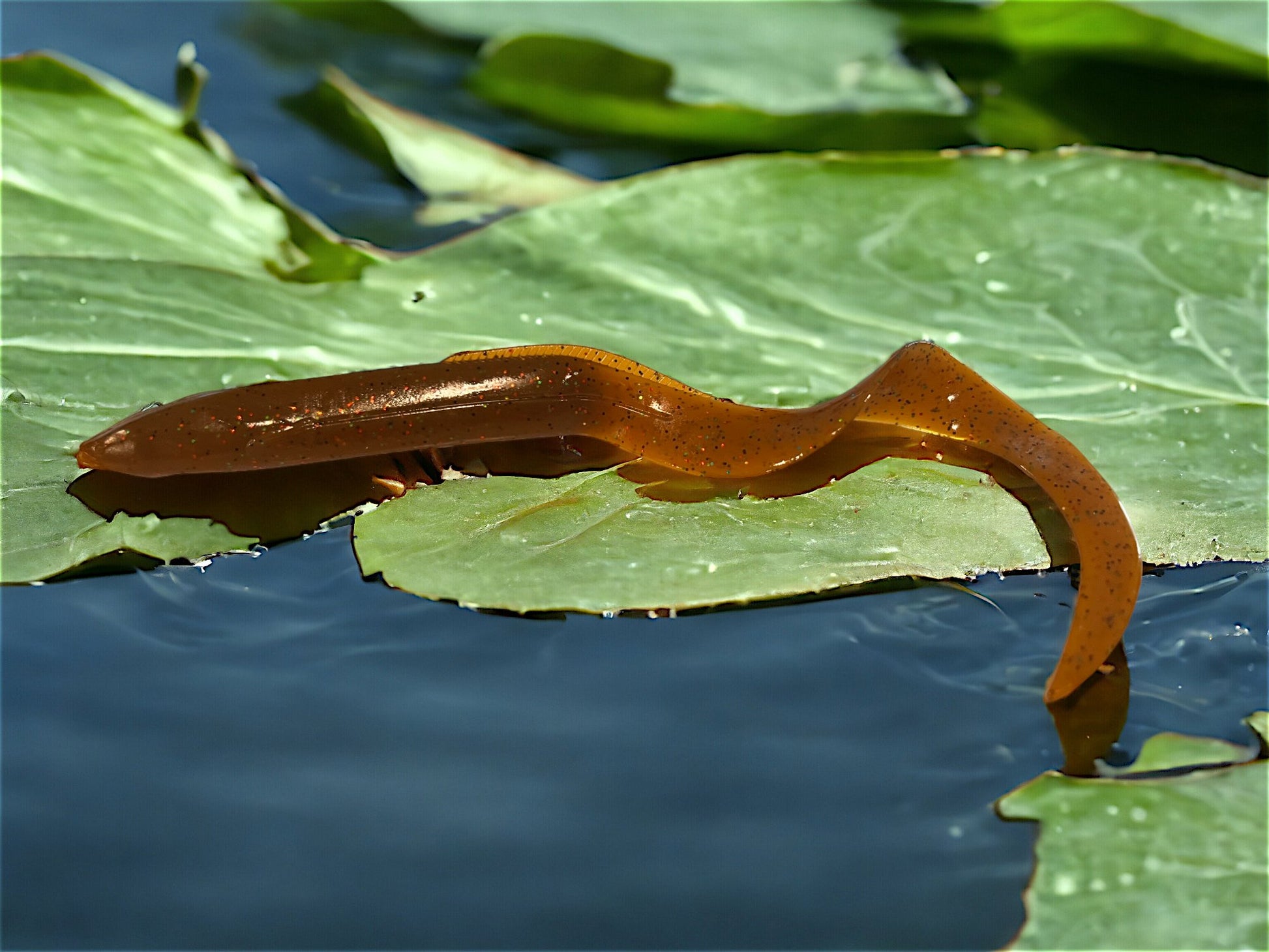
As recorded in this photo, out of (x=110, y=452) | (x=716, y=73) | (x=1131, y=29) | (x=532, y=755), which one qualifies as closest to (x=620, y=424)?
(x=532, y=755)

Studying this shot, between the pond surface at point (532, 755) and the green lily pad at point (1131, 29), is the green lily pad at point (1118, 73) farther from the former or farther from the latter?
the pond surface at point (532, 755)

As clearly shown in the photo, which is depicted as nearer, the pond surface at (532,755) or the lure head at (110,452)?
the pond surface at (532,755)

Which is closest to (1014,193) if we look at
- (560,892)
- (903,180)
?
(903,180)

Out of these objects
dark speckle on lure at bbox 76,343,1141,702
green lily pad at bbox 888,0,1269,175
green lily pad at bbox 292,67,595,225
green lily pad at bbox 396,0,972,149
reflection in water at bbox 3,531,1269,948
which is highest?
green lily pad at bbox 888,0,1269,175

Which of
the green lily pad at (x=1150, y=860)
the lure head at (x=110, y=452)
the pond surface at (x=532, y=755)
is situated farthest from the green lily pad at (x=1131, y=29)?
the lure head at (x=110, y=452)

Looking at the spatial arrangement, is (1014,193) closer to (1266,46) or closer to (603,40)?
(1266,46)

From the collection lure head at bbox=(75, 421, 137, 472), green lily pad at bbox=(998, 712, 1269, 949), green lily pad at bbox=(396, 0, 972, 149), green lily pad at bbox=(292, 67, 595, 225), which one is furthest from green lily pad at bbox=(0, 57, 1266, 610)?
green lily pad at bbox=(396, 0, 972, 149)

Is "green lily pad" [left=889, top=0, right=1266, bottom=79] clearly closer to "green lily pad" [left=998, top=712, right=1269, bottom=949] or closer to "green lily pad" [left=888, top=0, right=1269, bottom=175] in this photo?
"green lily pad" [left=888, top=0, right=1269, bottom=175]
